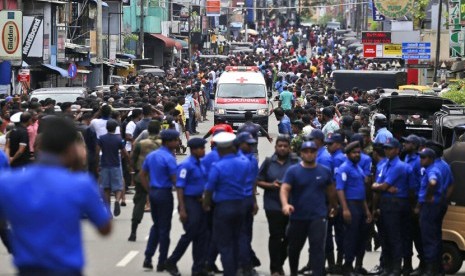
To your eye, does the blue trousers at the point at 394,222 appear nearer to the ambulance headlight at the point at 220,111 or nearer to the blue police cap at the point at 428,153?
the blue police cap at the point at 428,153

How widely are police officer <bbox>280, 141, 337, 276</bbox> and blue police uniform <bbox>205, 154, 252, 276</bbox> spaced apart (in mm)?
534

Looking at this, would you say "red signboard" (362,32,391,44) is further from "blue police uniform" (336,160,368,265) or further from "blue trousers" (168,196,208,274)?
"blue trousers" (168,196,208,274)

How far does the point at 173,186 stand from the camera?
14.9 metres

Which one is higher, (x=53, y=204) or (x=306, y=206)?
(x=53, y=204)

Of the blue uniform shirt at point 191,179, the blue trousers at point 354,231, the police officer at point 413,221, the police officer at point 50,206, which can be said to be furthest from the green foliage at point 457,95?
the police officer at point 50,206

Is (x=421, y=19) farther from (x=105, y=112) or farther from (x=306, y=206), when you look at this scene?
(x=306, y=206)

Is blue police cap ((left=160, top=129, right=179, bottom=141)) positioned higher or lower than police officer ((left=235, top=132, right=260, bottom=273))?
higher

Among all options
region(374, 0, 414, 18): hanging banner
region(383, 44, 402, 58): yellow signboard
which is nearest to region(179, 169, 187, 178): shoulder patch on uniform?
region(374, 0, 414, 18): hanging banner

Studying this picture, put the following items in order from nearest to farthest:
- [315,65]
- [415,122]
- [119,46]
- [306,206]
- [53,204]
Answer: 1. [53,204]
2. [306,206]
3. [415,122]
4. [119,46]
5. [315,65]

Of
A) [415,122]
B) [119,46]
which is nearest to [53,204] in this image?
[415,122]

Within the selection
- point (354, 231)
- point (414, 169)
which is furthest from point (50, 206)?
point (414, 169)

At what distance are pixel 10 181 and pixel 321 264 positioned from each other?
6.23m

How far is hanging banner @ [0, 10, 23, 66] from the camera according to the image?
3759cm

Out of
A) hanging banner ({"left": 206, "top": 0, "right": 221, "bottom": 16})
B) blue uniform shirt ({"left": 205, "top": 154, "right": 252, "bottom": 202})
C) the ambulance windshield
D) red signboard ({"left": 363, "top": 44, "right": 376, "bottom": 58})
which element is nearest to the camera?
blue uniform shirt ({"left": 205, "top": 154, "right": 252, "bottom": 202})
